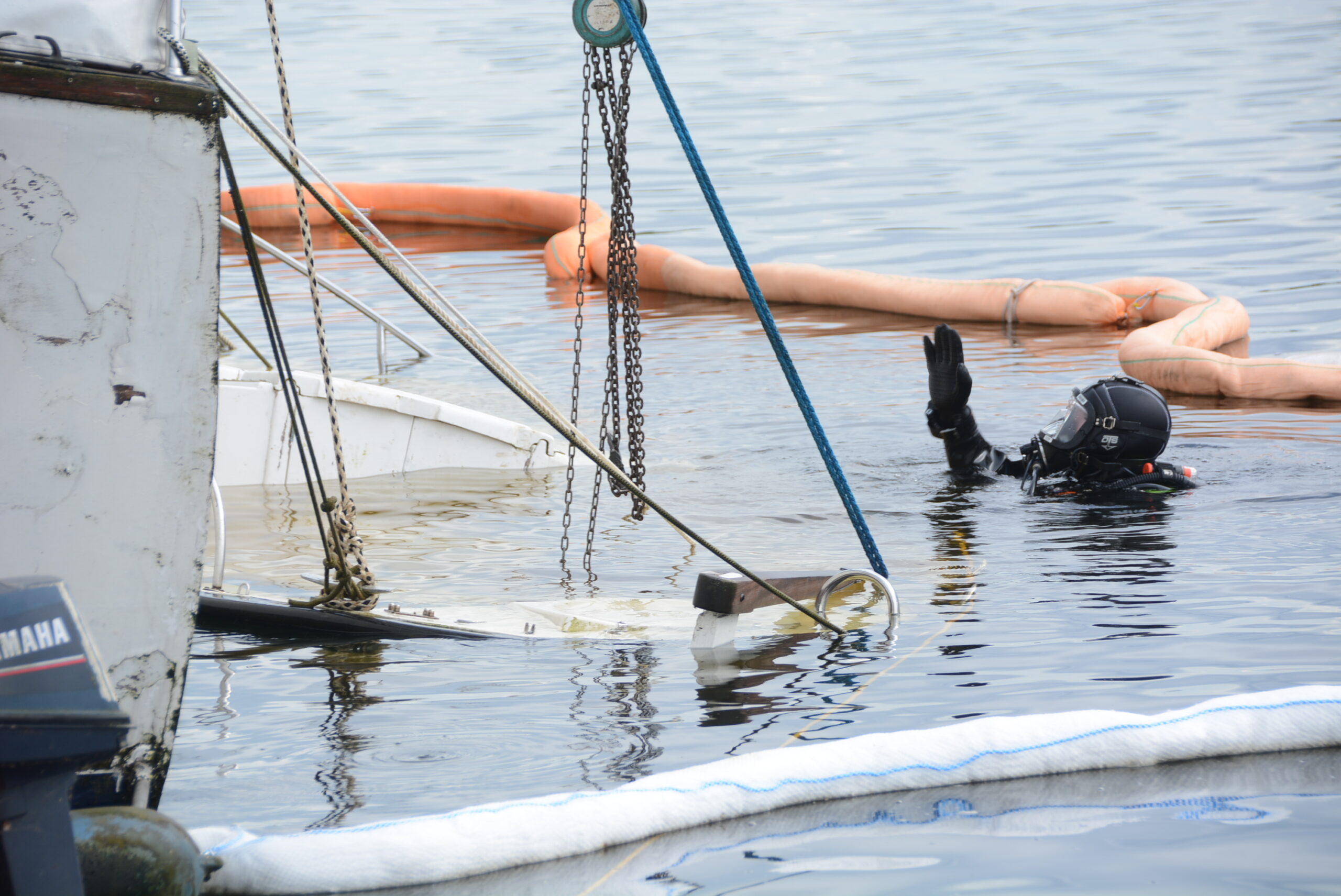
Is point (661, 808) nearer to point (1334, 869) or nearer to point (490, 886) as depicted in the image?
point (490, 886)

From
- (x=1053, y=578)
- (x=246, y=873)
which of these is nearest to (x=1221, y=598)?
(x=1053, y=578)

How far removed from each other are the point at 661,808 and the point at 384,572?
3715 mm

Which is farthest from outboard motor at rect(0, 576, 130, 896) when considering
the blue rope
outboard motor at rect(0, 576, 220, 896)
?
the blue rope

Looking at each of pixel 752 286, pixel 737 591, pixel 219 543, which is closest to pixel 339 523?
pixel 219 543

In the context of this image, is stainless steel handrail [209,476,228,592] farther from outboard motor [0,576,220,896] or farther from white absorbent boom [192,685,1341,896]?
outboard motor [0,576,220,896]

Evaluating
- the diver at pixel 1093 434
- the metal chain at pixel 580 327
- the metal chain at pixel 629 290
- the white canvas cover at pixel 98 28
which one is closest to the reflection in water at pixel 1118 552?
the diver at pixel 1093 434

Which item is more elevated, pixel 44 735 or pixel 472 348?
pixel 472 348

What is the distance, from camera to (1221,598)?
252 inches

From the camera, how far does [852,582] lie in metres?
6.07

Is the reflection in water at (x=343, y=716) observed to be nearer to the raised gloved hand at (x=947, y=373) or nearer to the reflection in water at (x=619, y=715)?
the reflection in water at (x=619, y=715)

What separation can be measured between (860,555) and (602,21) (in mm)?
2847

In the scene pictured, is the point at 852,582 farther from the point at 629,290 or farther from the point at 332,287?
the point at 332,287

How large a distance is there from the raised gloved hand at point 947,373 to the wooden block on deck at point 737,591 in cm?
278

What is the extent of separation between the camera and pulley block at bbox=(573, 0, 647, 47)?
6023mm
